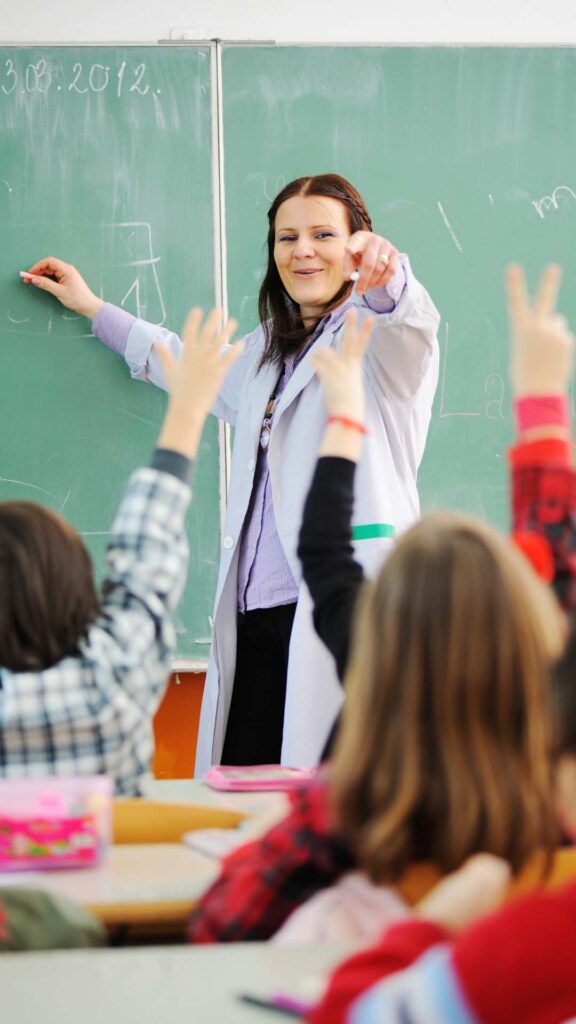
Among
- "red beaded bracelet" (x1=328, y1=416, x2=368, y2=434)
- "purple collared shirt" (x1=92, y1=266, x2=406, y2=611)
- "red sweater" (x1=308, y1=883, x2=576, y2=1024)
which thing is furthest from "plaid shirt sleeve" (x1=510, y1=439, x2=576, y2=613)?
"purple collared shirt" (x1=92, y1=266, x2=406, y2=611)

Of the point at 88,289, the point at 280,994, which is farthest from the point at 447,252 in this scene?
the point at 280,994

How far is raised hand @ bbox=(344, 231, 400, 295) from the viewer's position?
2.15 meters

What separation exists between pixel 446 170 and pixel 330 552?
5.92 ft

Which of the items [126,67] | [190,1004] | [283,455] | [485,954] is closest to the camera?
[485,954]

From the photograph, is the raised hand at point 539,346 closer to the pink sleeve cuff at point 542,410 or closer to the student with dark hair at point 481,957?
the pink sleeve cuff at point 542,410

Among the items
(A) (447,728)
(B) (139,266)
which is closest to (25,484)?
(B) (139,266)

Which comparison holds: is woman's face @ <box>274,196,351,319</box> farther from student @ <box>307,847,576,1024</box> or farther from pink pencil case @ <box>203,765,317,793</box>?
student @ <box>307,847,576,1024</box>

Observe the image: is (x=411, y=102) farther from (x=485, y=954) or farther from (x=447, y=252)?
(x=485, y=954)

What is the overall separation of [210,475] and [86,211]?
2.53 feet

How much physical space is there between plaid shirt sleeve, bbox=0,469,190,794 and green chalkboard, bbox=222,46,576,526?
1.54m

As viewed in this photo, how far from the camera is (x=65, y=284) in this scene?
308 cm

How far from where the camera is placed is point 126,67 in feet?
10.1

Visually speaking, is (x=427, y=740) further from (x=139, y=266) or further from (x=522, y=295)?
(x=139, y=266)

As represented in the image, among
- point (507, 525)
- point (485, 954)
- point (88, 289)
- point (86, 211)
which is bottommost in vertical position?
point (485, 954)
